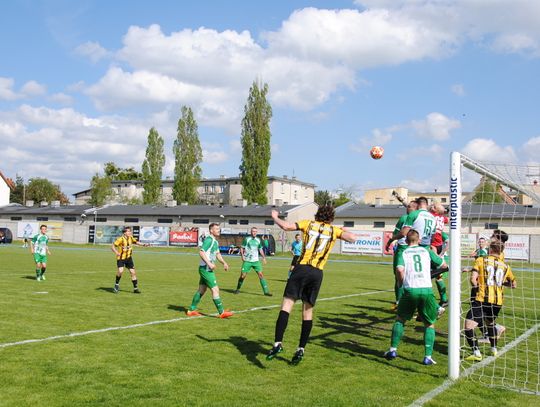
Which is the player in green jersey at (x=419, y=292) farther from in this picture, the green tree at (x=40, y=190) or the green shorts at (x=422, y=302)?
the green tree at (x=40, y=190)

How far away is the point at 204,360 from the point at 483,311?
177 inches

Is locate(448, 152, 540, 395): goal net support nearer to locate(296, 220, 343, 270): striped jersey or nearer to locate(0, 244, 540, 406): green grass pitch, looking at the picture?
locate(0, 244, 540, 406): green grass pitch

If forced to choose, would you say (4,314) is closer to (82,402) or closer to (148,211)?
(82,402)

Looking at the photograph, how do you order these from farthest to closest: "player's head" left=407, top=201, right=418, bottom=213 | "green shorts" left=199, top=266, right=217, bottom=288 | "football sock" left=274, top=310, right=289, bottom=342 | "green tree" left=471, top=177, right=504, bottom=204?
"green shorts" left=199, top=266, right=217, bottom=288, "player's head" left=407, top=201, right=418, bottom=213, "green tree" left=471, top=177, right=504, bottom=204, "football sock" left=274, top=310, right=289, bottom=342

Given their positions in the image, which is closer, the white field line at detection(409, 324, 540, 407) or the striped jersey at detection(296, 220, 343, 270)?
the white field line at detection(409, 324, 540, 407)

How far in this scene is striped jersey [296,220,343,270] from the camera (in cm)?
779

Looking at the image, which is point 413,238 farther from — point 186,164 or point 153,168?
point 153,168

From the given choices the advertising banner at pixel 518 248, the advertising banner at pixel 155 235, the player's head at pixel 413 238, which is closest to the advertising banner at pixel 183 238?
the advertising banner at pixel 155 235

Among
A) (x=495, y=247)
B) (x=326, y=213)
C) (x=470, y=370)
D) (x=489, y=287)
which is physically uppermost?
(x=326, y=213)

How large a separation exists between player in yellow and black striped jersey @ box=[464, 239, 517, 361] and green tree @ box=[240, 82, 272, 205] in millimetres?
60265

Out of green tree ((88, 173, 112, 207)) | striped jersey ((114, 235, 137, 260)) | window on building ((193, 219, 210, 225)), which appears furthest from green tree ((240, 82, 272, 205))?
striped jersey ((114, 235, 137, 260))

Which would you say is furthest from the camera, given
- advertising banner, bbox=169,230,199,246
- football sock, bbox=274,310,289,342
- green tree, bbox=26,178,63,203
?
green tree, bbox=26,178,63,203

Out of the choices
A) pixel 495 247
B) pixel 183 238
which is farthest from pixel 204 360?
pixel 183 238

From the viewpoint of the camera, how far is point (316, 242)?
25.6 feet
